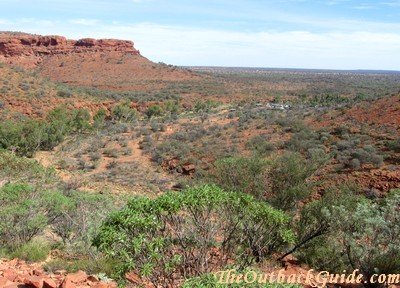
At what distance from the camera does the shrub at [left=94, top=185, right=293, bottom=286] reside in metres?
5.90

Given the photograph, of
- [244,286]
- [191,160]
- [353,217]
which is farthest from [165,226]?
[191,160]

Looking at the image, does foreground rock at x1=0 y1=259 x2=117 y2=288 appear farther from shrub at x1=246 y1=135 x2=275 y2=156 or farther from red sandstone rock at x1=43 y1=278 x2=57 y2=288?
shrub at x1=246 y1=135 x2=275 y2=156

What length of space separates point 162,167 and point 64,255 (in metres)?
14.2

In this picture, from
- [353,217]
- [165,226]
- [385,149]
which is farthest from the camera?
[385,149]

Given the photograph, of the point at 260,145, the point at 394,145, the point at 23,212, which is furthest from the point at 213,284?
the point at 260,145

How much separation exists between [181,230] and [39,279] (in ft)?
7.46

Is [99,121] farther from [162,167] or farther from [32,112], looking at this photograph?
[162,167]

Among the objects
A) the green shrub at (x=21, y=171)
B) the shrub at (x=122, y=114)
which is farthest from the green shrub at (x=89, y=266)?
the shrub at (x=122, y=114)

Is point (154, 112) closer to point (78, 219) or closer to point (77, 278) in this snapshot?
point (78, 219)

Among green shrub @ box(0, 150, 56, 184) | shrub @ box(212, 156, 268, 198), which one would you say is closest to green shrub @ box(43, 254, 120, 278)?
shrub @ box(212, 156, 268, 198)

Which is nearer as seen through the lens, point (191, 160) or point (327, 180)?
point (327, 180)

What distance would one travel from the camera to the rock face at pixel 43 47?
7631 cm

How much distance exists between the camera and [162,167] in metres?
23.4

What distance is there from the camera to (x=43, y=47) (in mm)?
81062
